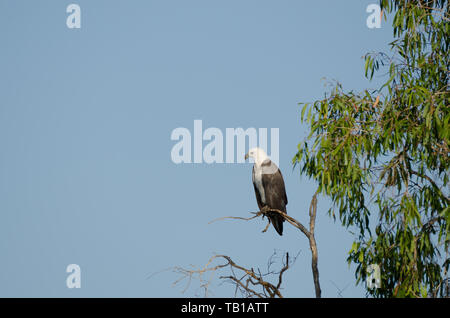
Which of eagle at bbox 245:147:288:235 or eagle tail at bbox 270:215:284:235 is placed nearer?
eagle tail at bbox 270:215:284:235

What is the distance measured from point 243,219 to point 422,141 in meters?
1.87

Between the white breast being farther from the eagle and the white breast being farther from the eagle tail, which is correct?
the eagle tail

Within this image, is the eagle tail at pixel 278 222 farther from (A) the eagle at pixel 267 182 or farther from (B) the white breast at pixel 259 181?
(B) the white breast at pixel 259 181

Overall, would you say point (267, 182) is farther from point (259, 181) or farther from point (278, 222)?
point (278, 222)

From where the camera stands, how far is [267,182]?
9719 millimetres

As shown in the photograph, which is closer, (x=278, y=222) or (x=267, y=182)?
(x=278, y=222)

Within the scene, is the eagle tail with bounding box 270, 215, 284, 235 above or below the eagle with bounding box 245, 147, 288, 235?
below

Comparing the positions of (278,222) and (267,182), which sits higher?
(267,182)

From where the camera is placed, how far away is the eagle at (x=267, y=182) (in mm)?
9727

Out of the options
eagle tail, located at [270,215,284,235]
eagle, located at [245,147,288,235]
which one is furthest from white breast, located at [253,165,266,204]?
eagle tail, located at [270,215,284,235]

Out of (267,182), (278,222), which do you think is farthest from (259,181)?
(278,222)

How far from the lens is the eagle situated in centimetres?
973
